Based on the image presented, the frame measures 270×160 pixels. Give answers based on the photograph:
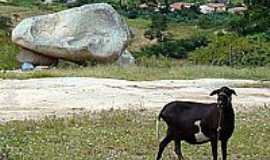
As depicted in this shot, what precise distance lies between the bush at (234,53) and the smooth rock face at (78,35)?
3.60 m

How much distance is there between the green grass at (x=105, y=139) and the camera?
8.70 m

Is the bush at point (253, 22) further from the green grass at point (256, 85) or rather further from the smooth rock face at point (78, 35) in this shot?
the green grass at point (256, 85)

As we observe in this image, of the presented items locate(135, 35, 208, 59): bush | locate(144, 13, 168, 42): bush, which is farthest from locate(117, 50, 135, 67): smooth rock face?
locate(144, 13, 168, 42): bush

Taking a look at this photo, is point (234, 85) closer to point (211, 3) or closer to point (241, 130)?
→ point (241, 130)

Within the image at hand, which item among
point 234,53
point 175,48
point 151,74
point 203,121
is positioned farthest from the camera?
point 175,48

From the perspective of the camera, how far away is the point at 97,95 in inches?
598

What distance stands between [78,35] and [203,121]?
15554mm

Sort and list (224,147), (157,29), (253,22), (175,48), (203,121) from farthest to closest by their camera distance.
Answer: (157,29), (175,48), (253,22), (224,147), (203,121)

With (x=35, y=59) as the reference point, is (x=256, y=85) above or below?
above

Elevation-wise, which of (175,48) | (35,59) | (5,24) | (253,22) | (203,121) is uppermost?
(203,121)

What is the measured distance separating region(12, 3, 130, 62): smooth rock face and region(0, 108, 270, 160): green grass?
10.9 m

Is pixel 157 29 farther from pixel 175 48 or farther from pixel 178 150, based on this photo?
pixel 178 150

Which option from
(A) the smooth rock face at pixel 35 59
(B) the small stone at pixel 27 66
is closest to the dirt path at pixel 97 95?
(B) the small stone at pixel 27 66

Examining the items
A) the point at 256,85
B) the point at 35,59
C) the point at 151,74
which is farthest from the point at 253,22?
the point at 256,85
